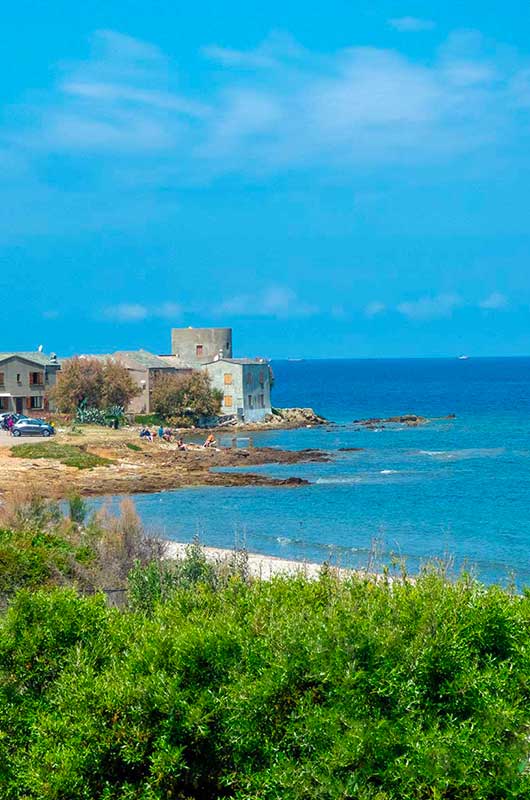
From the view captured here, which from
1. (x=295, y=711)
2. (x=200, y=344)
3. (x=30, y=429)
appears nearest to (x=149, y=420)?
(x=30, y=429)

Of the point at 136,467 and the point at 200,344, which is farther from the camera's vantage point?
the point at 200,344

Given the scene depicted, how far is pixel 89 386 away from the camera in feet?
238

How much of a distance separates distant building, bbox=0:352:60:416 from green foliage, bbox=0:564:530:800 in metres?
66.4

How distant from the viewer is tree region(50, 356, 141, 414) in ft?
238

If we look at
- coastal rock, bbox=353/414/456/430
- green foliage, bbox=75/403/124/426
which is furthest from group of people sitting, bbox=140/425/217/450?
coastal rock, bbox=353/414/456/430

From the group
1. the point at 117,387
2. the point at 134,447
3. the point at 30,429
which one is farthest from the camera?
the point at 117,387

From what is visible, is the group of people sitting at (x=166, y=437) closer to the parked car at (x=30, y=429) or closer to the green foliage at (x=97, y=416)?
the green foliage at (x=97, y=416)

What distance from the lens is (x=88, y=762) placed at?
808 centimetres

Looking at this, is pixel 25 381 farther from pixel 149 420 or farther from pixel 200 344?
pixel 200 344

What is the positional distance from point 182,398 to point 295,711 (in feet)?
227

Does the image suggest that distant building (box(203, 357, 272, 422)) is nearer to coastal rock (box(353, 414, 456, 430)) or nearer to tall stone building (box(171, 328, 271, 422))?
tall stone building (box(171, 328, 271, 422))

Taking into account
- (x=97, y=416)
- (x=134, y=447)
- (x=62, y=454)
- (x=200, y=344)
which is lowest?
(x=134, y=447)

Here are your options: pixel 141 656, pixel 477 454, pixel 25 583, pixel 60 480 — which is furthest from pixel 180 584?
pixel 477 454

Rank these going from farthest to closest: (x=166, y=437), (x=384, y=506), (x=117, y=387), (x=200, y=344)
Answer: (x=200, y=344)
(x=117, y=387)
(x=166, y=437)
(x=384, y=506)
